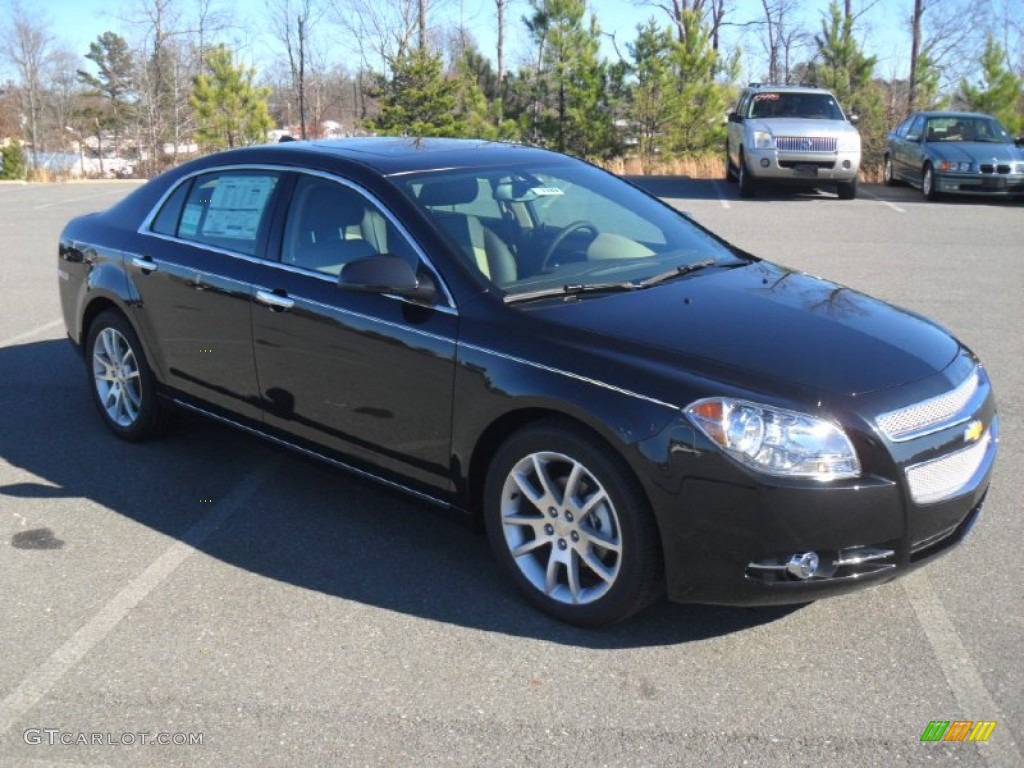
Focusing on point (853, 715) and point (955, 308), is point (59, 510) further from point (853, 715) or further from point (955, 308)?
point (955, 308)

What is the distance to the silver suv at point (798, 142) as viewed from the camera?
17984 mm

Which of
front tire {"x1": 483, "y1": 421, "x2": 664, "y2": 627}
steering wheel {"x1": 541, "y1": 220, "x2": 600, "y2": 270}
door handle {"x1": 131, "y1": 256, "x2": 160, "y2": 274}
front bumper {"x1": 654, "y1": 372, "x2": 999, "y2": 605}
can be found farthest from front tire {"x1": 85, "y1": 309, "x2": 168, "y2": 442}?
front bumper {"x1": 654, "y1": 372, "x2": 999, "y2": 605}

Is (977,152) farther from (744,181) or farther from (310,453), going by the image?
(310,453)

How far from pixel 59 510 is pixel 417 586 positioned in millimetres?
1861

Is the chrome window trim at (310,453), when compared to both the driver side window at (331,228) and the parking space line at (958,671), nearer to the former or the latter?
the driver side window at (331,228)

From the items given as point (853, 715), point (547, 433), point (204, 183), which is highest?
point (204, 183)

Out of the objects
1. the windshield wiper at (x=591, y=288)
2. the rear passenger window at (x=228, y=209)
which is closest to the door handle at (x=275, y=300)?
A: the rear passenger window at (x=228, y=209)

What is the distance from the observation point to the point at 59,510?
4.93 m

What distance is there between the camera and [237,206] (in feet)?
16.6

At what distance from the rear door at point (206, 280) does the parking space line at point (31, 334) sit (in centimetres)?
313

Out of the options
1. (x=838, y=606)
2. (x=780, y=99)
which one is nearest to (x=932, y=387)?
(x=838, y=606)

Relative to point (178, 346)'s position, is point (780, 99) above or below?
above

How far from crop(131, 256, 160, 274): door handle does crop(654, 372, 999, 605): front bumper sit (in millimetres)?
3055

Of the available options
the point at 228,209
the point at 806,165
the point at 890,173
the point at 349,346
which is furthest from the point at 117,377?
the point at 890,173
